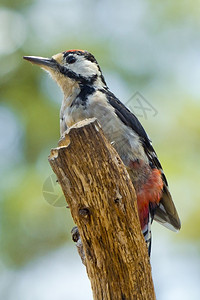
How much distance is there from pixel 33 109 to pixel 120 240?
2.63m

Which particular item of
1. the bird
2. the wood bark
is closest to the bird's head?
the bird

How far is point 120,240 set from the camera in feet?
8.23

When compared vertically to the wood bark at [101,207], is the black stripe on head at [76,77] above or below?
above

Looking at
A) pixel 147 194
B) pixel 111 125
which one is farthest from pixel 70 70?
pixel 147 194

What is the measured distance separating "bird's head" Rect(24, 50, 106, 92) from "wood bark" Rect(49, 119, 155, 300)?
4.14 feet

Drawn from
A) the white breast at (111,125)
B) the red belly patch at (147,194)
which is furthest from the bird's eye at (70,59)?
the red belly patch at (147,194)

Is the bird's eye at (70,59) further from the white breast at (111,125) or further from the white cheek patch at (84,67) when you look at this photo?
the white breast at (111,125)

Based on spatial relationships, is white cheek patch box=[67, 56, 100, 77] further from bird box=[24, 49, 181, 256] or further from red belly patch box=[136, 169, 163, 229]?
red belly patch box=[136, 169, 163, 229]

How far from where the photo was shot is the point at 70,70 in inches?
149

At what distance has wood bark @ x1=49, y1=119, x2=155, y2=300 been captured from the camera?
2.48 m

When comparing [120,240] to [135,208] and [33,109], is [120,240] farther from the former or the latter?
[33,109]

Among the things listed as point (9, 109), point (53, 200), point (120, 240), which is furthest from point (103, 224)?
point (9, 109)

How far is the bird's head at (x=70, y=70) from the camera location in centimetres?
374

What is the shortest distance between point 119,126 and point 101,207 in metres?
1.05
